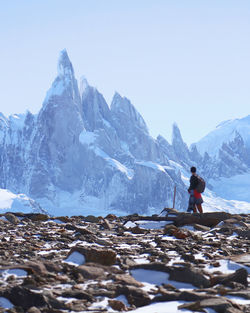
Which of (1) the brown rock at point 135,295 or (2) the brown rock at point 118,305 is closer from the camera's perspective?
(2) the brown rock at point 118,305

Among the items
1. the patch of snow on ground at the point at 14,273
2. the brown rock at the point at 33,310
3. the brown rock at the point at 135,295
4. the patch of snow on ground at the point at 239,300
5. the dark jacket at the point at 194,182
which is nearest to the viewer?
the brown rock at the point at 33,310

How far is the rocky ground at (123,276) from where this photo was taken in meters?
7.03

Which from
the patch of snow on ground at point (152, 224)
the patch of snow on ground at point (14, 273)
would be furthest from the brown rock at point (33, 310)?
the patch of snow on ground at point (152, 224)

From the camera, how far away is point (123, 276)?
8648 millimetres

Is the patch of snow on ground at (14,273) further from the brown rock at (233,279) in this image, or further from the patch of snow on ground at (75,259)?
the brown rock at (233,279)

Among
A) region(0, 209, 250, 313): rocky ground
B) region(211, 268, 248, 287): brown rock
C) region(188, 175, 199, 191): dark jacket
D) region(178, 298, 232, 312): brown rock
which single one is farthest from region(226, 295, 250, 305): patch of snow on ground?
region(188, 175, 199, 191): dark jacket


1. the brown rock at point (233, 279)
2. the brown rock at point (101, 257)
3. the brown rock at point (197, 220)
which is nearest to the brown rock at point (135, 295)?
the brown rock at point (233, 279)

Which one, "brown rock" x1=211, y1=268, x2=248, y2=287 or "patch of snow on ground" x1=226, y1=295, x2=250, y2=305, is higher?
"brown rock" x1=211, y1=268, x2=248, y2=287

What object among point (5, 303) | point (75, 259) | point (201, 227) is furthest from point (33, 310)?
point (201, 227)

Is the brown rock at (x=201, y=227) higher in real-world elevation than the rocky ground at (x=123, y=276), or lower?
higher

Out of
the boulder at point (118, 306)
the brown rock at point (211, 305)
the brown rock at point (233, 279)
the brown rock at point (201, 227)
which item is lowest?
the boulder at point (118, 306)

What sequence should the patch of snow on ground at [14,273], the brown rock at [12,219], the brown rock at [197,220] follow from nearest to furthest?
the patch of snow on ground at [14,273] < the brown rock at [197,220] < the brown rock at [12,219]

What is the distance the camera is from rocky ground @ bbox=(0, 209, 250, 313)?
7027 millimetres

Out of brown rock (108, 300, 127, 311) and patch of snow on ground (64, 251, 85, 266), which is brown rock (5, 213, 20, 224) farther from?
brown rock (108, 300, 127, 311)
